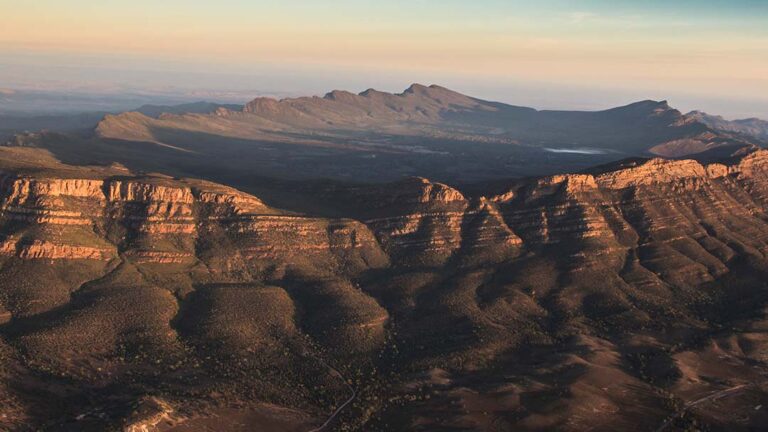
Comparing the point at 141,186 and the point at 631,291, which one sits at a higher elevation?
the point at 141,186

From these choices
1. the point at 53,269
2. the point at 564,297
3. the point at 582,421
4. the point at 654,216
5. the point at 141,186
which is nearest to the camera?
the point at 582,421

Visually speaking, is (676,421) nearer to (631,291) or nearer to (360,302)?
(631,291)

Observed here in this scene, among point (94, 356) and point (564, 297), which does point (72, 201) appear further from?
point (564, 297)

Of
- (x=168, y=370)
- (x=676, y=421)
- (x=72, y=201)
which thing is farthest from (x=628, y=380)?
(x=72, y=201)

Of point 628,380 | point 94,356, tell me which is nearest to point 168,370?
point 94,356

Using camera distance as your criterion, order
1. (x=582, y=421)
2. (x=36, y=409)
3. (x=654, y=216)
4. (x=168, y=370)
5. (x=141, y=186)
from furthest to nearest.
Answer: (x=654, y=216), (x=141, y=186), (x=168, y=370), (x=582, y=421), (x=36, y=409)

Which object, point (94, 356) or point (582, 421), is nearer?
point (582, 421)
